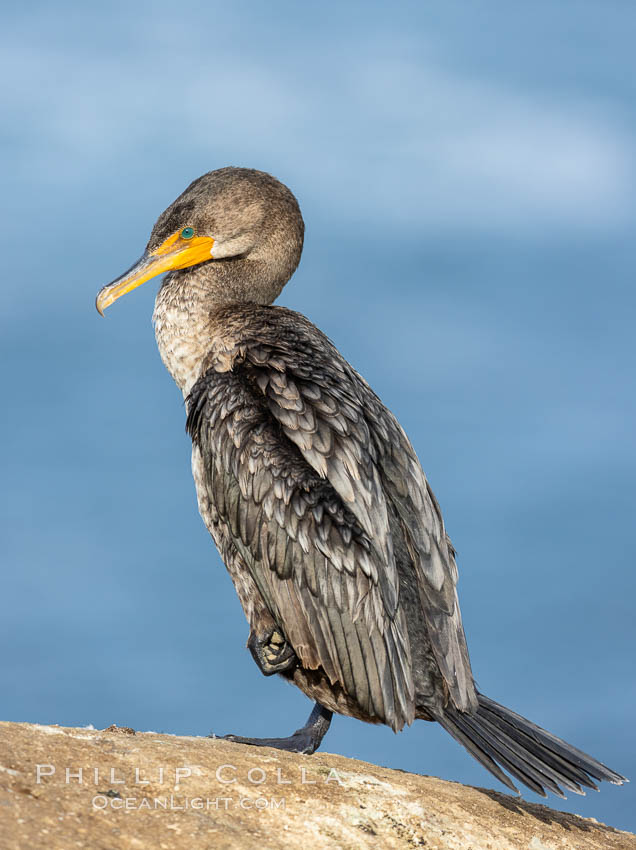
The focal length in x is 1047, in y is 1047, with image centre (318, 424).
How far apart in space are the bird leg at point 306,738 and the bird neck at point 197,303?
252 centimetres

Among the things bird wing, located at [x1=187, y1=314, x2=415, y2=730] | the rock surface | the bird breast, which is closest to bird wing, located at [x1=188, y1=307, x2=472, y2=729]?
bird wing, located at [x1=187, y1=314, x2=415, y2=730]

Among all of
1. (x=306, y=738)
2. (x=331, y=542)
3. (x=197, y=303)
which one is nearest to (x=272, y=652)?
(x=306, y=738)

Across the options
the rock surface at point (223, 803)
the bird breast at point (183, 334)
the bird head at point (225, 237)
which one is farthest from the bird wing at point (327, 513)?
the bird head at point (225, 237)

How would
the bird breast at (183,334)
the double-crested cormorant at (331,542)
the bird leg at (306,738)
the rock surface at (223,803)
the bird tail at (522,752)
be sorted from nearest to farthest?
the rock surface at (223,803)
the bird tail at (522,752)
the double-crested cormorant at (331,542)
the bird leg at (306,738)
the bird breast at (183,334)

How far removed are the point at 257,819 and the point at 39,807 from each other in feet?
3.67

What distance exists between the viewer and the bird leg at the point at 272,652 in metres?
6.75

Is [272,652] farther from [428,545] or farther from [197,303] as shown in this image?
[197,303]

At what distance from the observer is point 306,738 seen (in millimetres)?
6852

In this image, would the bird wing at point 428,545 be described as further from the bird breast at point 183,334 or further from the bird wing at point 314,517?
the bird breast at point 183,334

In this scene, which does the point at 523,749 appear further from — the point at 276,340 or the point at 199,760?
the point at 276,340

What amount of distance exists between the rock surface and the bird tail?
0.36 m

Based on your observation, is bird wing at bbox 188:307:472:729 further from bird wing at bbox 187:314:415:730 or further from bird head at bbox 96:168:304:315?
bird head at bbox 96:168:304:315

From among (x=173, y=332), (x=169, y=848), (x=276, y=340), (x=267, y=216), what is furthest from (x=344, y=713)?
(x=267, y=216)

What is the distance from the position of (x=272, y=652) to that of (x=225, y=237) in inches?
131
